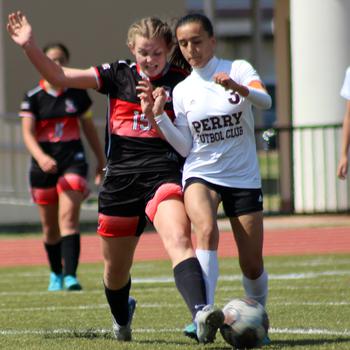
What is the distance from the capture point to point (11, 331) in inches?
325

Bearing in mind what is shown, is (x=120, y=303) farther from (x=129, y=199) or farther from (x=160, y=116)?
(x=160, y=116)

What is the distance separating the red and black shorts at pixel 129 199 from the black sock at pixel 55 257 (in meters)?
4.53

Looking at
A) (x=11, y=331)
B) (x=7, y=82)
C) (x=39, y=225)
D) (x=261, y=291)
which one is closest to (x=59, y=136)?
(x=11, y=331)

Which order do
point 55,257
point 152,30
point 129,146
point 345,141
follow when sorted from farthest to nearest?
point 55,257, point 345,141, point 129,146, point 152,30

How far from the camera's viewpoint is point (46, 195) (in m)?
11.8

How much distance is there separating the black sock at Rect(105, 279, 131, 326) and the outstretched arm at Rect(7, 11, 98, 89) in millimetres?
1254

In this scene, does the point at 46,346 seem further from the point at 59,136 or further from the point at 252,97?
the point at 59,136

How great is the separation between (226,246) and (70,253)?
5260mm

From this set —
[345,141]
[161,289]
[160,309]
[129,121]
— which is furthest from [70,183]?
[129,121]

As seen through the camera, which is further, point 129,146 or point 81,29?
point 81,29

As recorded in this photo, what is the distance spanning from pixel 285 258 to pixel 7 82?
9702 mm

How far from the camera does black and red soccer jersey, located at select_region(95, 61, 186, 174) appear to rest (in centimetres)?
741

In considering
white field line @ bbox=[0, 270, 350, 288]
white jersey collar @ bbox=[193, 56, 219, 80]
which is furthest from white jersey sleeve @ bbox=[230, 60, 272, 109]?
white field line @ bbox=[0, 270, 350, 288]

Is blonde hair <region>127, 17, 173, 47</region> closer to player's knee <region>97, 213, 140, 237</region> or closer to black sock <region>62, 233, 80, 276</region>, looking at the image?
player's knee <region>97, 213, 140, 237</region>
